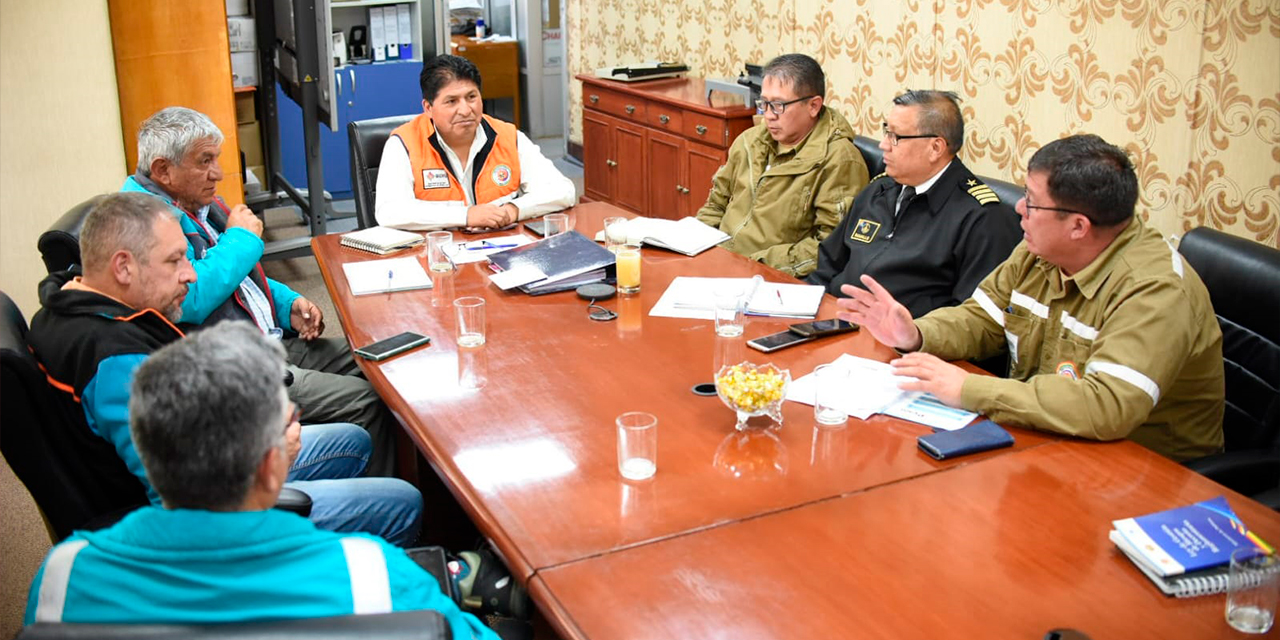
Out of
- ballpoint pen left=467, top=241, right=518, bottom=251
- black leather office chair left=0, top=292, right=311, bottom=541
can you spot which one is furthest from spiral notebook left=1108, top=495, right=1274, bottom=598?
ballpoint pen left=467, top=241, right=518, bottom=251

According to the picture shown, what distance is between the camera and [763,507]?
1.86 meters

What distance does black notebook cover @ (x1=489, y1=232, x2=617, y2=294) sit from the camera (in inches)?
120

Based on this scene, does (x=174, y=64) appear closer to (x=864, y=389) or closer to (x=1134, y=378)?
(x=864, y=389)

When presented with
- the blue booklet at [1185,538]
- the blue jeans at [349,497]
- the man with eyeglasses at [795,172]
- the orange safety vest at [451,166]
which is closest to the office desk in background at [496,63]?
the orange safety vest at [451,166]

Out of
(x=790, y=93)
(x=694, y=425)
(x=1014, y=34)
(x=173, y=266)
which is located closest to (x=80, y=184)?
Answer: (x=173, y=266)

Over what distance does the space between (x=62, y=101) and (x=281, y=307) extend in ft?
6.08

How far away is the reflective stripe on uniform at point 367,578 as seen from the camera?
1.40 metres

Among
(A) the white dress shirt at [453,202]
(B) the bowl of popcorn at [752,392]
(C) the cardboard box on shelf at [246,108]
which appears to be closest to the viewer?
(B) the bowl of popcorn at [752,392]

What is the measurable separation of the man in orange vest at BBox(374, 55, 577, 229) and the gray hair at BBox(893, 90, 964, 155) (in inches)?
50.1

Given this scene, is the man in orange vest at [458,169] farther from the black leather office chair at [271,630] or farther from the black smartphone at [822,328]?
the black leather office chair at [271,630]

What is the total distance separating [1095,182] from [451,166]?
226 centimetres

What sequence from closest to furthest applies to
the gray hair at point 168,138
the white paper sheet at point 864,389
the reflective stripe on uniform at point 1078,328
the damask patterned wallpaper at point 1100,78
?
1. the white paper sheet at point 864,389
2. the reflective stripe on uniform at point 1078,328
3. the gray hair at point 168,138
4. the damask patterned wallpaper at point 1100,78

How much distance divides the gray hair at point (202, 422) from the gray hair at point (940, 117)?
7.40 feet

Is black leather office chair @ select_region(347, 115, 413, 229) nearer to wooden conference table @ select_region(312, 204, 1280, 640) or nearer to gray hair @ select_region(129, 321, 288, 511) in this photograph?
wooden conference table @ select_region(312, 204, 1280, 640)
